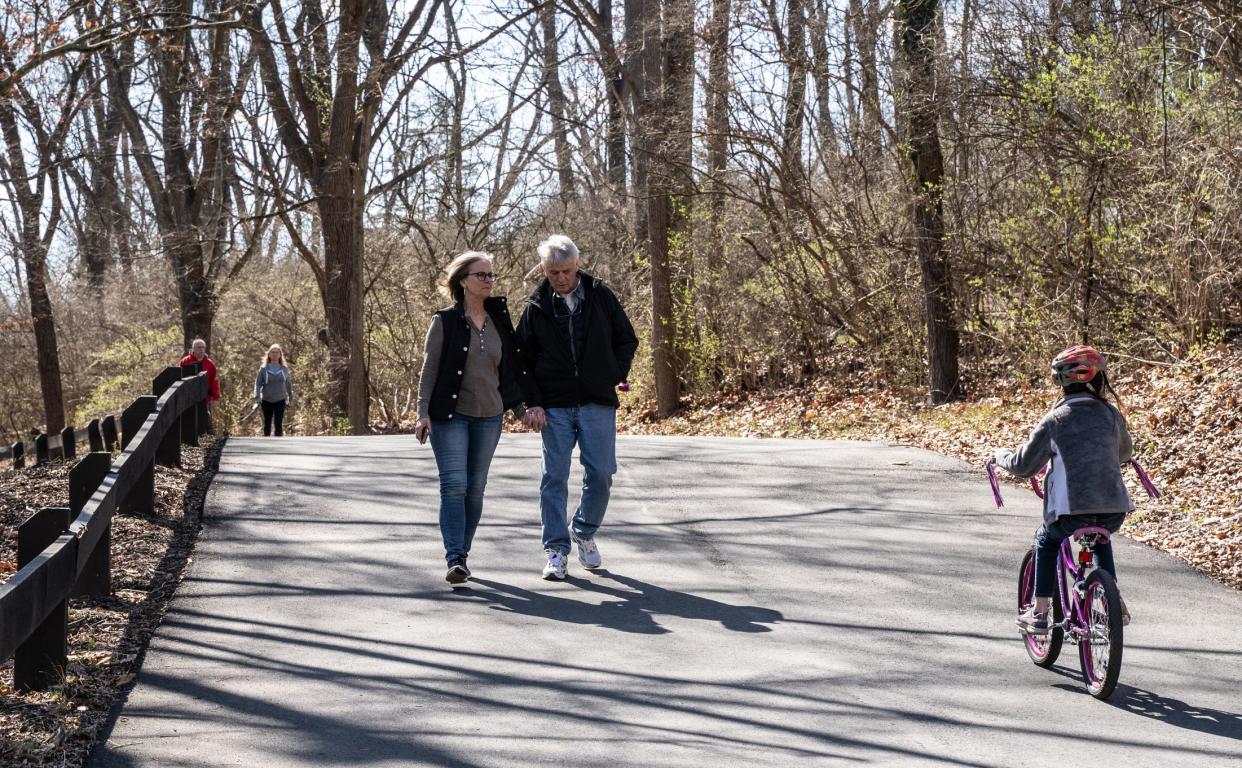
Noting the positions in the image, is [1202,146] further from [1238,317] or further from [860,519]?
[860,519]

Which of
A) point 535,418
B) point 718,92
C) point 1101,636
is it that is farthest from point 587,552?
point 718,92

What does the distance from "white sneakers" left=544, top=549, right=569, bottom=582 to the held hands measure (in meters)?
0.79

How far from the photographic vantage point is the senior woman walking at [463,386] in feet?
25.6

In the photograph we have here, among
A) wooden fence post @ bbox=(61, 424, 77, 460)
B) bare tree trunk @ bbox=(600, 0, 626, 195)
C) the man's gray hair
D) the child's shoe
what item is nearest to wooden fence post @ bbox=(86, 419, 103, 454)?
wooden fence post @ bbox=(61, 424, 77, 460)

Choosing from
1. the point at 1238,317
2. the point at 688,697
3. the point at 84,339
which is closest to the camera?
the point at 688,697

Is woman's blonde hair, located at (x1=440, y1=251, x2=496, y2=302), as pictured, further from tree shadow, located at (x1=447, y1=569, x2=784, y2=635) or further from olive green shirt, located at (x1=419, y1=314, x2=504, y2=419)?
tree shadow, located at (x1=447, y1=569, x2=784, y2=635)

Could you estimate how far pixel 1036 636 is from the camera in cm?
629

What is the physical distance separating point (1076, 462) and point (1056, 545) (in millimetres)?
456

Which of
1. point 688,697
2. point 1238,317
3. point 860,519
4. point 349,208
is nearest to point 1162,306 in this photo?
point 1238,317

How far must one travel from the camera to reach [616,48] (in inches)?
952

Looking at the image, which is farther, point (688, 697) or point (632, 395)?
point (632, 395)

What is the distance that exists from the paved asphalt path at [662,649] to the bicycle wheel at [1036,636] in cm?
8

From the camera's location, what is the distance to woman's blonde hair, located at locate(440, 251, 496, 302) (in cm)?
787

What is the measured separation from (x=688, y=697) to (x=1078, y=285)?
11.7m
